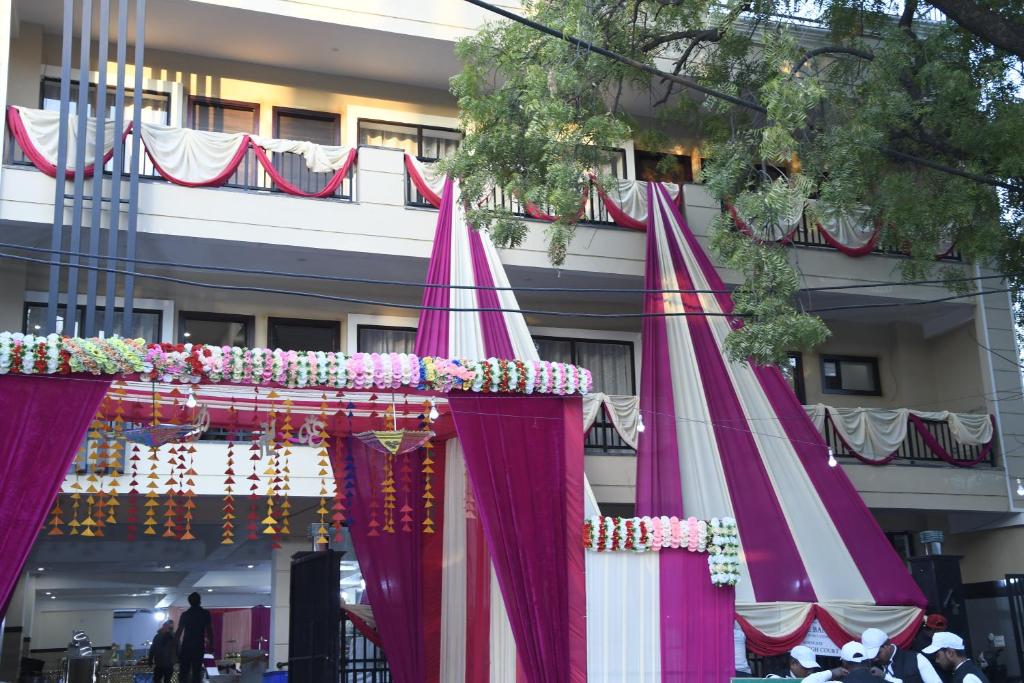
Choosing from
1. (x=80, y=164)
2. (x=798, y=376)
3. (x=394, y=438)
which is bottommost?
(x=394, y=438)

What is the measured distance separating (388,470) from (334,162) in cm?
440

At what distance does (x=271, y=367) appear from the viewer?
883 centimetres

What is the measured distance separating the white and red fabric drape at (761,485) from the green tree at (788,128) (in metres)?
1.87

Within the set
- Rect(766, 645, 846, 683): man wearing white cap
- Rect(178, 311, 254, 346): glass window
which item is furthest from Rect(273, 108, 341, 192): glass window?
Rect(766, 645, 846, 683): man wearing white cap

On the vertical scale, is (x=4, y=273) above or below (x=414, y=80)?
below

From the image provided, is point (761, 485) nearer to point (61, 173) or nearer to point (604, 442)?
point (604, 442)

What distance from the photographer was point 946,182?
1104cm

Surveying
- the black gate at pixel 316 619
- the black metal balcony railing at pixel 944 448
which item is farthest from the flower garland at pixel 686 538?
the black metal balcony railing at pixel 944 448

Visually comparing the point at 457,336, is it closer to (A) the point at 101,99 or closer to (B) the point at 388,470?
(B) the point at 388,470

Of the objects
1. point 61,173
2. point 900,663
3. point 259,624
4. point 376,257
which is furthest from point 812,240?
point 259,624

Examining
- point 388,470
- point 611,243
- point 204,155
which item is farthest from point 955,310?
point 204,155

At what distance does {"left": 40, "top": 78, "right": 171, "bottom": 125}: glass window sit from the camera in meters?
13.8

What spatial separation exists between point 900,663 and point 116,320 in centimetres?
930

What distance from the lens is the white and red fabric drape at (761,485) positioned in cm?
1172
